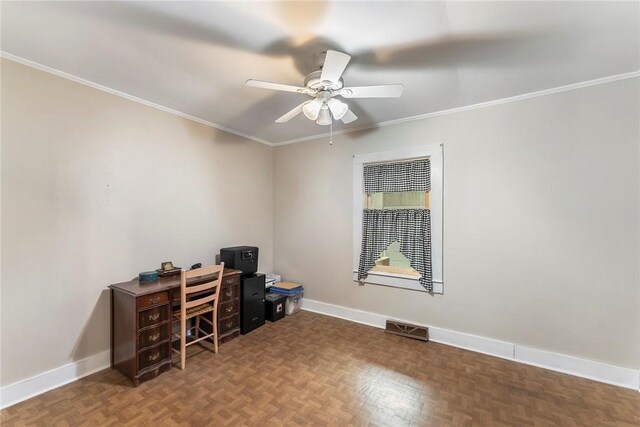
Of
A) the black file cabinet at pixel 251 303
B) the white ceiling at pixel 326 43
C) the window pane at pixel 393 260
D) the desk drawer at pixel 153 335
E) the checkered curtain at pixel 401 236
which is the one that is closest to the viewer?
the white ceiling at pixel 326 43

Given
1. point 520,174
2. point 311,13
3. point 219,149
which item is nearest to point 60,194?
point 219,149

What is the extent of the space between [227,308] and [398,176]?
8.43 ft

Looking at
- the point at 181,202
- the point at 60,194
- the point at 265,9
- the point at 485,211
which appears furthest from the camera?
the point at 181,202

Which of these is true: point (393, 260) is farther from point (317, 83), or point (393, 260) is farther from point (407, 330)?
point (317, 83)

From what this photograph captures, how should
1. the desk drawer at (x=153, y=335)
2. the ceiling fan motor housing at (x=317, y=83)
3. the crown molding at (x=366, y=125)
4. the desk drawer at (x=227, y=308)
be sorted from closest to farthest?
the ceiling fan motor housing at (x=317, y=83) → the crown molding at (x=366, y=125) → the desk drawer at (x=153, y=335) → the desk drawer at (x=227, y=308)

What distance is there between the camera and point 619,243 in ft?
7.18

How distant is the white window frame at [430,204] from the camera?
2.95 meters

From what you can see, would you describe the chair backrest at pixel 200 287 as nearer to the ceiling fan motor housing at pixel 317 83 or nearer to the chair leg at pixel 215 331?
the chair leg at pixel 215 331

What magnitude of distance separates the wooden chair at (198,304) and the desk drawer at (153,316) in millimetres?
136

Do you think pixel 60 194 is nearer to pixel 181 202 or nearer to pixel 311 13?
pixel 181 202

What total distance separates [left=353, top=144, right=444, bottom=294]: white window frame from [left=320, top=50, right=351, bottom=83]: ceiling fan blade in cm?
167

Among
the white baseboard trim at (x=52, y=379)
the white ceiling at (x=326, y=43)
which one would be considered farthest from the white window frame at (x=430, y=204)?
the white baseboard trim at (x=52, y=379)

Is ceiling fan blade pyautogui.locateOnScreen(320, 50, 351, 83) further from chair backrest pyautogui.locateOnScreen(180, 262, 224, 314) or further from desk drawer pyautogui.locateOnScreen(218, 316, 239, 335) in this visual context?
desk drawer pyautogui.locateOnScreen(218, 316, 239, 335)

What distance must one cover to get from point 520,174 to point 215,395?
3403 mm
